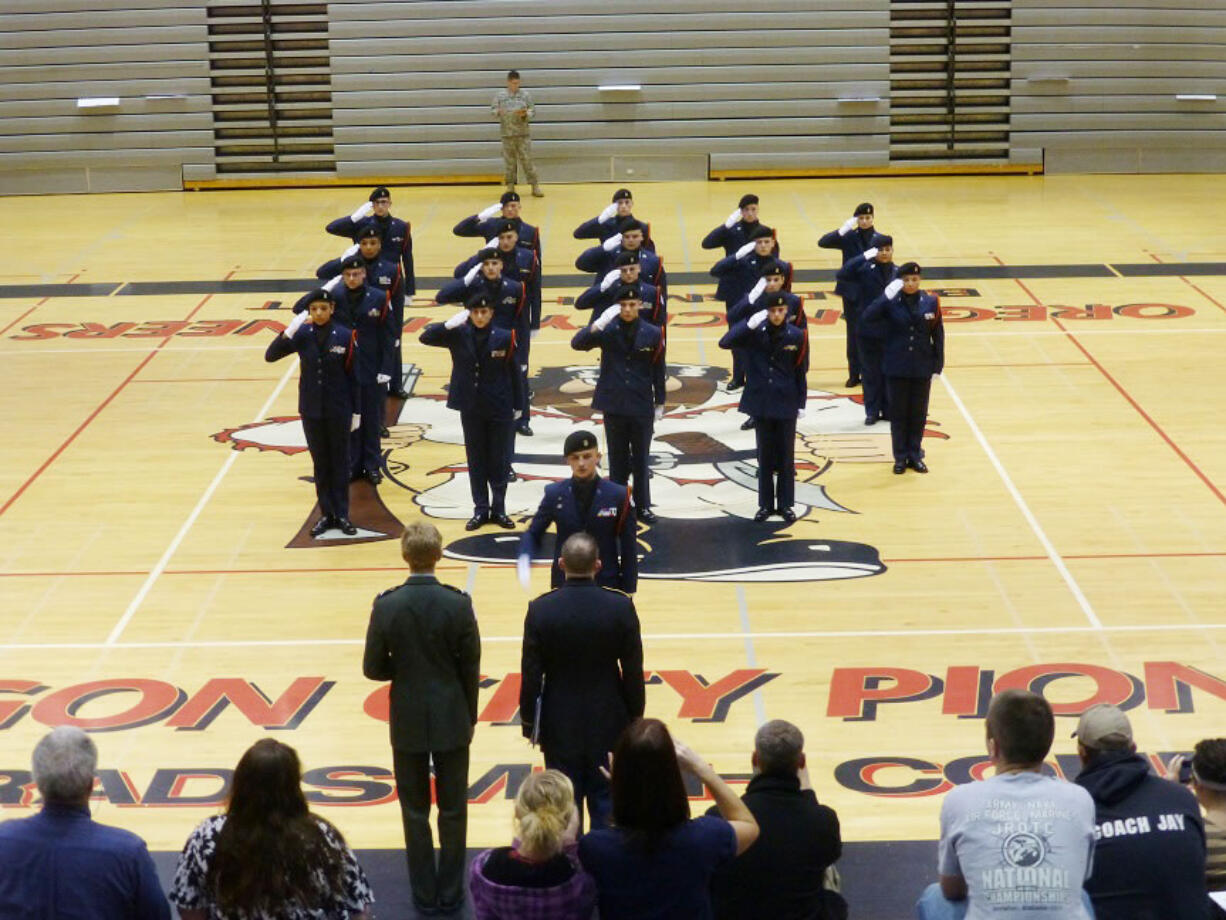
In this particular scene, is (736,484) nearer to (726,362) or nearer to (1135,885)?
(726,362)

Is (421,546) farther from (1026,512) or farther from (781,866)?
(1026,512)

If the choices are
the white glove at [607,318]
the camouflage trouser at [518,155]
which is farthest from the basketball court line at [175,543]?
the camouflage trouser at [518,155]

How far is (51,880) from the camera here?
4566mm

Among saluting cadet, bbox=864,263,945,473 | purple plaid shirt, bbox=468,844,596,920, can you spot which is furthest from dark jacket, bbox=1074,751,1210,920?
saluting cadet, bbox=864,263,945,473

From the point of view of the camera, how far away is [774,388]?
38.6ft

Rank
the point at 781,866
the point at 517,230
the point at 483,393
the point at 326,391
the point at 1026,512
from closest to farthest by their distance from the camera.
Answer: the point at 781,866 < the point at 326,391 < the point at 483,393 < the point at 1026,512 < the point at 517,230

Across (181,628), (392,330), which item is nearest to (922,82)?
(392,330)

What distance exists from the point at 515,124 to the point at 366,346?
14.1m

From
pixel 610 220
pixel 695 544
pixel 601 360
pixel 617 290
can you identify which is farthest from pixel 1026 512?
pixel 610 220

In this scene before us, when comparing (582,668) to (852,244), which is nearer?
(582,668)

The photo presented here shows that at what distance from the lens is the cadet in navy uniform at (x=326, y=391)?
38.0ft

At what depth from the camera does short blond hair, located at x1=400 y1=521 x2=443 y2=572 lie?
6594mm

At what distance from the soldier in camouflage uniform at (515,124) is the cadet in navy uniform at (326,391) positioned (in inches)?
590

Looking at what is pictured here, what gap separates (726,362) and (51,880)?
40.8 ft
